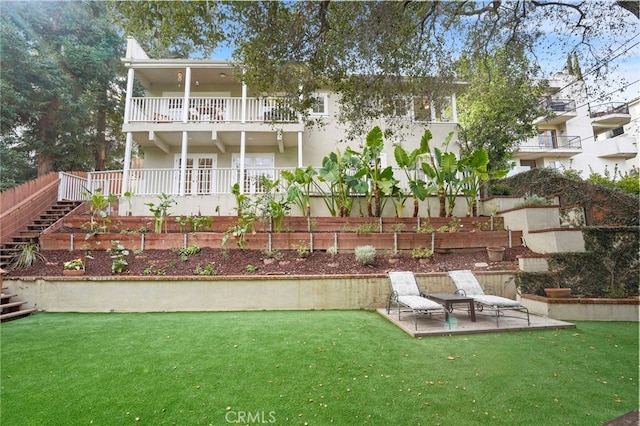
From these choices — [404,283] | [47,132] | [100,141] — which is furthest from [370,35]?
[100,141]

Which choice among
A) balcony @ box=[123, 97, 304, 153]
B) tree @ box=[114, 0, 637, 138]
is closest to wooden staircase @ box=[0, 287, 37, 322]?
tree @ box=[114, 0, 637, 138]

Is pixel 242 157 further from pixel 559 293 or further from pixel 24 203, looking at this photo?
pixel 559 293

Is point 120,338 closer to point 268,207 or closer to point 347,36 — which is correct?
point 268,207

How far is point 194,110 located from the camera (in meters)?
14.2

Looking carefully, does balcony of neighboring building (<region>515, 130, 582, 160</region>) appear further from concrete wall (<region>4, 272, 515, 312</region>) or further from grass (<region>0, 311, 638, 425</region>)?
concrete wall (<region>4, 272, 515, 312</region>)

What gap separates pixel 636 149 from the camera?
22.5m

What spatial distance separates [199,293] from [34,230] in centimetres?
693

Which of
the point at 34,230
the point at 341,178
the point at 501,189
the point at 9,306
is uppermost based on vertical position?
the point at 341,178

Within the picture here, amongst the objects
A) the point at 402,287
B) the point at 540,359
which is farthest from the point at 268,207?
the point at 540,359

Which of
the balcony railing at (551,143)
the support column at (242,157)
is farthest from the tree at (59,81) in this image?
the balcony railing at (551,143)

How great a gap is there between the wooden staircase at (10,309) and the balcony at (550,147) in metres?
29.4

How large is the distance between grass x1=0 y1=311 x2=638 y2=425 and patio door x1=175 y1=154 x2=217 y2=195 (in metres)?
7.94

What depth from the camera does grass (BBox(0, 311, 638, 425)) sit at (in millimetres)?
2877

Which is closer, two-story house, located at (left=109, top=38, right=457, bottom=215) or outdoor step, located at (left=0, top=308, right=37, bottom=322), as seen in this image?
outdoor step, located at (left=0, top=308, right=37, bottom=322)
